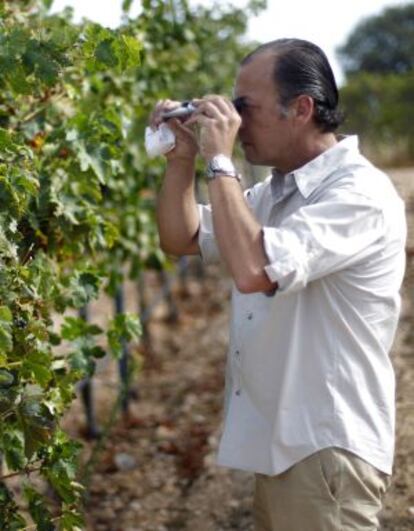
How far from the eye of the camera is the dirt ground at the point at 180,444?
4750 mm

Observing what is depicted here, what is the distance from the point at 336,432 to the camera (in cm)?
277

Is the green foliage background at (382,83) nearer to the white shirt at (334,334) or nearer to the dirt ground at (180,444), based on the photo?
the dirt ground at (180,444)

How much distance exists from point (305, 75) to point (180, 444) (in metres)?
3.41

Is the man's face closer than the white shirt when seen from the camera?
No

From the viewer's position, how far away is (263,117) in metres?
2.93

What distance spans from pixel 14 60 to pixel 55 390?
0.83 metres

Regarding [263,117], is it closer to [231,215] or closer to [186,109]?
[186,109]

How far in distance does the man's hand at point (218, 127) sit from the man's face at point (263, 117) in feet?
0.42

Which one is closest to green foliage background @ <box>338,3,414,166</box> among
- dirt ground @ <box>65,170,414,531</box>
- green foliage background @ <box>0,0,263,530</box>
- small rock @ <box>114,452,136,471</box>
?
dirt ground @ <box>65,170,414,531</box>

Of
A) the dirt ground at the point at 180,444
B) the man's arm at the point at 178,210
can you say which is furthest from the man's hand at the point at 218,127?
the dirt ground at the point at 180,444

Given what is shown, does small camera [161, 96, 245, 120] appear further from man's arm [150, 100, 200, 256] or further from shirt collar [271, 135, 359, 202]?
shirt collar [271, 135, 359, 202]

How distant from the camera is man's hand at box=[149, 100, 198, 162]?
308cm

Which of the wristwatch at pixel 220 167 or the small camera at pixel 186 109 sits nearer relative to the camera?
the wristwatch at pixel 220 167

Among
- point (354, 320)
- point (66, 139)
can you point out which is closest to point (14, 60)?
point (66, 139)
